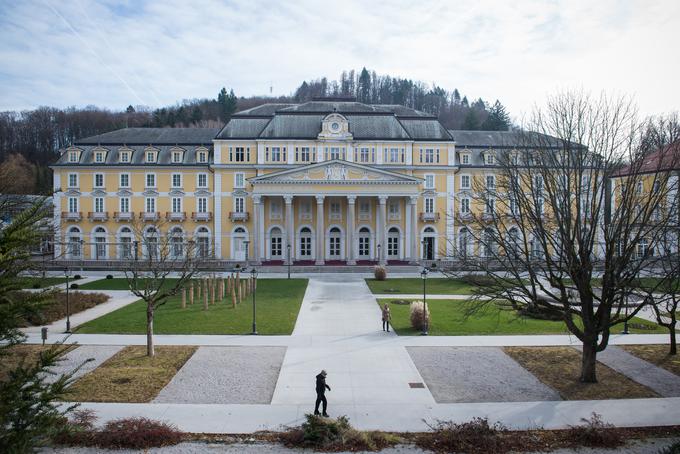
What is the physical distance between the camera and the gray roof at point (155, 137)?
5262cm

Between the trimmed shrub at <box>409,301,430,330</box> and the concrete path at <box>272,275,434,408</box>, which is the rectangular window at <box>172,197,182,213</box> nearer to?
the concrete path at <box>272,275,434,408</box>

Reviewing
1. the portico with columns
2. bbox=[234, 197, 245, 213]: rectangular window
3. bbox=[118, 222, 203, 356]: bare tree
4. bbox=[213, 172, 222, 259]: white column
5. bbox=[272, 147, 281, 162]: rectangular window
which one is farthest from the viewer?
bbox=[234, 197, 245, 213]: rectangular window

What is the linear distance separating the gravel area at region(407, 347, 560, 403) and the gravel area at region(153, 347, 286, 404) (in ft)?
18.0

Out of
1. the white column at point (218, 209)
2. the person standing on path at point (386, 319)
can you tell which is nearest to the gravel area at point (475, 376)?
the person standing on path at point (386, 319)

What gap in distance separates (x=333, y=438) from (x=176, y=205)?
44.1 metres

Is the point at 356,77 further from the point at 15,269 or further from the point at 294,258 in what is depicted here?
the point at 15,269

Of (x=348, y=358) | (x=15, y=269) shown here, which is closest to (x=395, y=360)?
(x=348, y=358)

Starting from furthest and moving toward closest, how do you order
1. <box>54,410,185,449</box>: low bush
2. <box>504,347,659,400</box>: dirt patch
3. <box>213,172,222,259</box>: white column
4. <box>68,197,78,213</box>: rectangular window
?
1. <box>68,197,78,213</box>: rectangular window
2. <box>213,172,222,259</box>: white column
3. <box>504,347,659,400</box>: dirt patch
4. <box>54,410,185,449</box>: low bush

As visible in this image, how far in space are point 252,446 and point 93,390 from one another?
6512 millimetres

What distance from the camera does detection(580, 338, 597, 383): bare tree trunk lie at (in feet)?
50.6

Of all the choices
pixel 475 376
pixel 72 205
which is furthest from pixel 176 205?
pixel 475 376

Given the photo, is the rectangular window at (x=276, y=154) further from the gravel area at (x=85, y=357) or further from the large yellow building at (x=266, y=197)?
the gravel area at (x=85, y=357)

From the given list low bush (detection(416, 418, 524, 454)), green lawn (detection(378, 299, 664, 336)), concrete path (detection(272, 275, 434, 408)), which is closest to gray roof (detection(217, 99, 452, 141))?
concrete path (detection(272, 275, 434, 408))

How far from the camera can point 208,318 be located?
2514 cm
